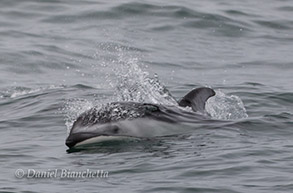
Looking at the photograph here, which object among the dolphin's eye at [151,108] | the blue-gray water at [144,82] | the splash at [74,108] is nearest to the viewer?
the blue-gray water at [144,82]

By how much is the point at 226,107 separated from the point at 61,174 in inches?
195

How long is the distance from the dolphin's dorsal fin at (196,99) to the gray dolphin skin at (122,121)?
0.54 metres

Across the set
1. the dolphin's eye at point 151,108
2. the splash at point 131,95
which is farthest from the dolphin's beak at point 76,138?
the dolphin's eye at point 151,108

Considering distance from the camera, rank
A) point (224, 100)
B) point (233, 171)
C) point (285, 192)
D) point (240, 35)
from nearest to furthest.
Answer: point (285, 192)
point (233, 171)
point (224, 100)
point (240, 35)

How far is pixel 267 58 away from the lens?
68.2 ft

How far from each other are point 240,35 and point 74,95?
8.07m

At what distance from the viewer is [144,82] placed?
14.2 m

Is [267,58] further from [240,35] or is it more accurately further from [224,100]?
[224,100]

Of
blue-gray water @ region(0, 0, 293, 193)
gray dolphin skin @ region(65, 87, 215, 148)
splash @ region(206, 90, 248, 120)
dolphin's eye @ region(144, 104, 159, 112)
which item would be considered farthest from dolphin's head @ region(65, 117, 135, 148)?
splash @ region(206, 90, 248, 120)

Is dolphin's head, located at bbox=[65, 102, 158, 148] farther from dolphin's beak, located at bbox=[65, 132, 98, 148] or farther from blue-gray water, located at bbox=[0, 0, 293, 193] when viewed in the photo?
blue-gray water, located at bbox=[0, 0, 293, 193]

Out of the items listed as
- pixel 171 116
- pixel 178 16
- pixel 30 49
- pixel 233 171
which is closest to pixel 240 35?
pixel 178 16

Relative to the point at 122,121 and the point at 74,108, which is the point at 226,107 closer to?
the point at 74,108

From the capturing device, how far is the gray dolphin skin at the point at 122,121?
37.6ft

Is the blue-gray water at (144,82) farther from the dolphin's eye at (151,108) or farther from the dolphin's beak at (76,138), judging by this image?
the dolphin's eye at (151,108)
